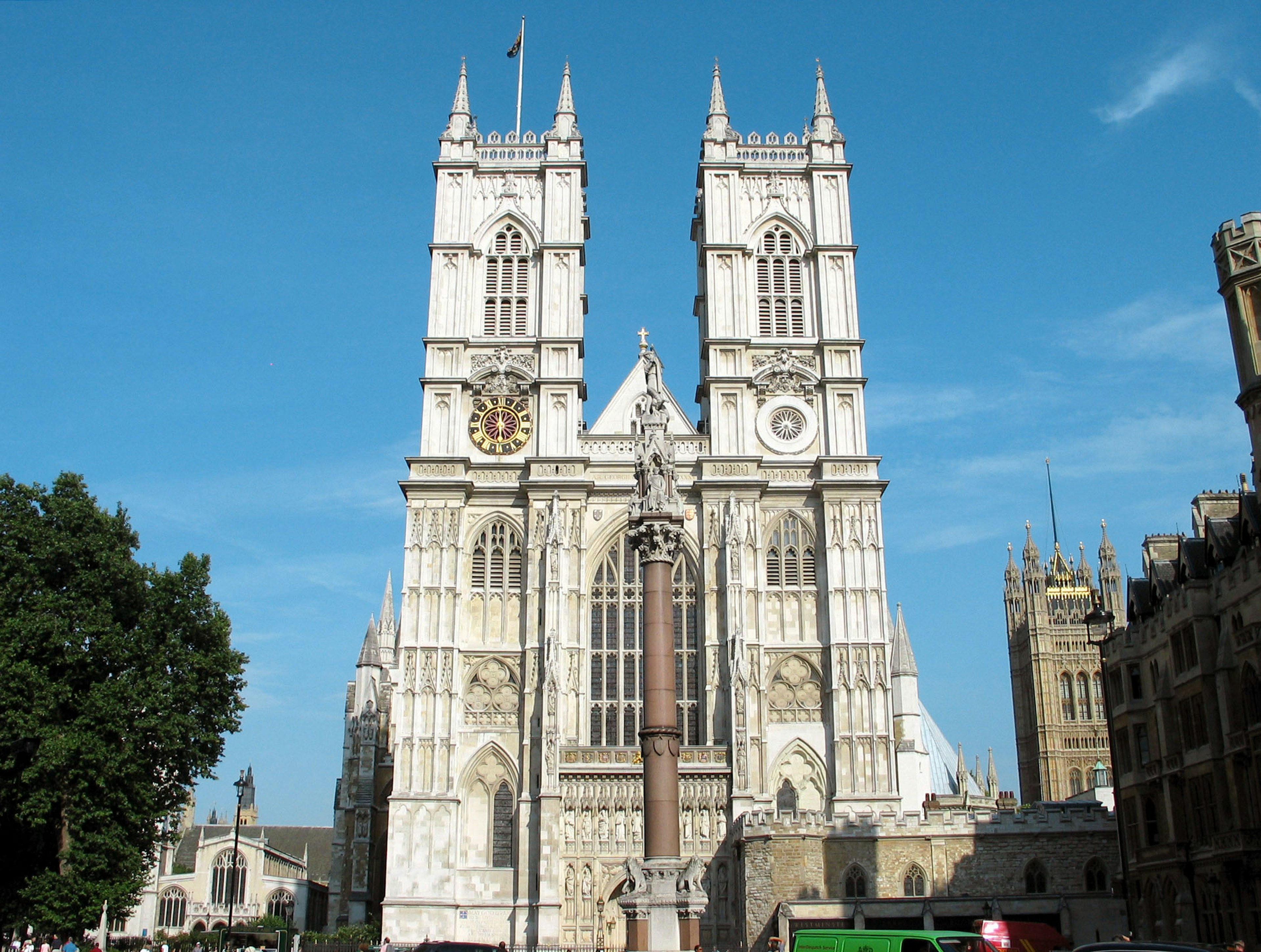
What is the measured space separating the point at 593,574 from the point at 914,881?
612 inches

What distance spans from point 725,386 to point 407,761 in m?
17.6

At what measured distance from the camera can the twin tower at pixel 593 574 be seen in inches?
1597

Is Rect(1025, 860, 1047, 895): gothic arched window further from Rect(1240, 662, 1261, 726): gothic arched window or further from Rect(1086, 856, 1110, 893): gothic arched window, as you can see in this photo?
Rect(1240, 662, 1261, 726): gothic arched window

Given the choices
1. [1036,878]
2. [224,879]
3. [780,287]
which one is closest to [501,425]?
[780,287]

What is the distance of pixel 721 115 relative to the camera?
50.8 metres

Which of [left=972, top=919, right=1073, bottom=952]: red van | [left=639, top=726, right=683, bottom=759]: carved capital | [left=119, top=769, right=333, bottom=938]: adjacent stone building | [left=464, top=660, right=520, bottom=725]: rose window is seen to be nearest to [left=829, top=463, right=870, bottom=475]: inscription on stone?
[left=464, top=660, right=520, bottom=725]: rose window

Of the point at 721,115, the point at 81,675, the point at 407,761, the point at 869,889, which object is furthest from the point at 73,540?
the point at 721,115

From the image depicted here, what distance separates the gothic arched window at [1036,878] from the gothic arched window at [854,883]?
15.0 feet

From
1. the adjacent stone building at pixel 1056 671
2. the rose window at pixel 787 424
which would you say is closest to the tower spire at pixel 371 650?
the rose window at pixel 787 424

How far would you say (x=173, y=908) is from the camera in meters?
73.3

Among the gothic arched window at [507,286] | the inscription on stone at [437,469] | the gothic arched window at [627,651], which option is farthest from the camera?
the gothic arched window at [507,286]

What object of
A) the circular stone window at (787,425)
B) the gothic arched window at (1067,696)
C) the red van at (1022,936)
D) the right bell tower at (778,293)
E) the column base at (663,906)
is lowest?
the red van at (1022,936)

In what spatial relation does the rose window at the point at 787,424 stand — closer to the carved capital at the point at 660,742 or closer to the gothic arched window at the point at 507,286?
the gothic arched window at the point at 507,286

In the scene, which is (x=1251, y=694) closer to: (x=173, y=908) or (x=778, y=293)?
(x=778, y=293)
